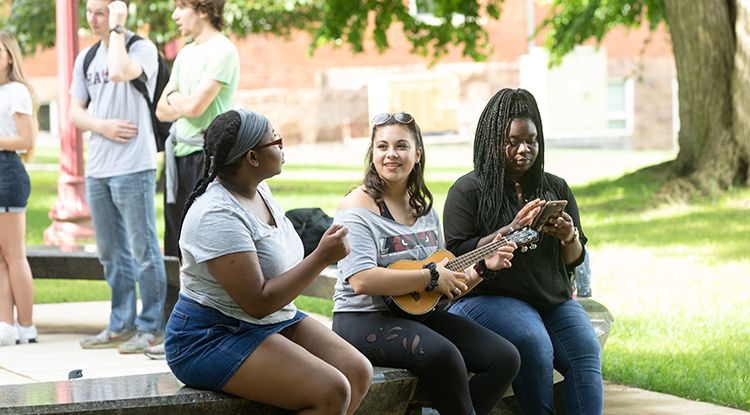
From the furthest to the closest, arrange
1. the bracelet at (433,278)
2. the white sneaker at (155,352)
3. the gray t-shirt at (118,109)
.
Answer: the gray t-shirt at (118,109) < the white sneaker at (155,352) < the bracelet at (433,278)

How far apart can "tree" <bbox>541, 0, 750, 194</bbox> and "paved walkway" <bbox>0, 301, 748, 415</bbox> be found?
24.2ft

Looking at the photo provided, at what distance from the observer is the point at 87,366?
4.76m

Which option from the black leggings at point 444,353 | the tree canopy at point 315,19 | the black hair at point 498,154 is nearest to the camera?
the black leggings at point 444,353

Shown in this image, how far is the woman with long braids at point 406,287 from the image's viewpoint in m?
3.14

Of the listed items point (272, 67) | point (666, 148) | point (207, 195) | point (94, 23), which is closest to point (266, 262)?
point (207, 195)

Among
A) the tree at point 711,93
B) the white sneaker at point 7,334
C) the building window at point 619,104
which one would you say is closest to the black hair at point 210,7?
the white sneaker at point 7,334

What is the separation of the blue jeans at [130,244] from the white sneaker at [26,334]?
0.58m

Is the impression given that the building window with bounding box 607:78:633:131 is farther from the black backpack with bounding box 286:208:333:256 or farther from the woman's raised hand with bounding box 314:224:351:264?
the woman's raised hand with bounding box 314:224:351:264

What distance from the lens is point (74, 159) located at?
906 centimetres

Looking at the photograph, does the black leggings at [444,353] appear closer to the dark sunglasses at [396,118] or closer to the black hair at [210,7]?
the dark sunglasses at [396,118]

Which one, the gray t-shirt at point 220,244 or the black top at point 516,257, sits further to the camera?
the black top at point 516,257

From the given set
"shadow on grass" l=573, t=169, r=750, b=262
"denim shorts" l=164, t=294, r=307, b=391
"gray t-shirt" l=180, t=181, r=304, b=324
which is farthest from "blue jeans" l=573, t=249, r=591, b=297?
"shadow on grass" l=573, t=169, r=750, b=262

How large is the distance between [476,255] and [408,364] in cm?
57

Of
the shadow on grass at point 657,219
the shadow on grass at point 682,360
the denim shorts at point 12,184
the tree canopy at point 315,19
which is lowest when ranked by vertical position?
the shadow on grass at point 682,360
